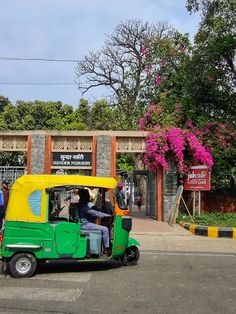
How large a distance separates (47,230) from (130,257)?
1.96m

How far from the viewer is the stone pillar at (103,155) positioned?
1997cm

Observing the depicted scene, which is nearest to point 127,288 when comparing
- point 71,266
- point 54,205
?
point 71,266

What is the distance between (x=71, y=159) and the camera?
20.0 meters

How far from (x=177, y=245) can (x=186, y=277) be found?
450 cm

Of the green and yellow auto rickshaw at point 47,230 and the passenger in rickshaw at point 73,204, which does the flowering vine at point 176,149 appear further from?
the green and yellow auto rickshaw at point 47,230

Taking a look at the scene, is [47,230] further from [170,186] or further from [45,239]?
[170,186]

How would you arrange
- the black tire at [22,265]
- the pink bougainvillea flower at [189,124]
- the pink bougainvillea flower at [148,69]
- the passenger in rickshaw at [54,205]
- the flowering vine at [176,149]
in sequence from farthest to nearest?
the pink bougainvillea flower at [148,69] < the pink bougainvillea flower at [189,124] < the flowering vine at [176,149] < the passenger in rickshaw at [54,205] < the black tire at [22,265]

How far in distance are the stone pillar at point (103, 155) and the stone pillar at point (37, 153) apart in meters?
2.36

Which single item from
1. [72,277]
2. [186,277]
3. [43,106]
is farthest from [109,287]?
[43,106]

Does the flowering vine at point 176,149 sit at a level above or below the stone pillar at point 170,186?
above

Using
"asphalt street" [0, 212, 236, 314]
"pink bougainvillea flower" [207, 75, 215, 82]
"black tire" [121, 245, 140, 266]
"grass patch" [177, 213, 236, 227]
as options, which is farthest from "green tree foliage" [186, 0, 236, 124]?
"black tire" [121, 245, 140, 266]

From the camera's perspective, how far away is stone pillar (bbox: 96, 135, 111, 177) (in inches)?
786

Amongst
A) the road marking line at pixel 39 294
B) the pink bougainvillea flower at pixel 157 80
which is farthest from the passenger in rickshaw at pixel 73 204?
the pink bougainvillea flower at pixel 157 80

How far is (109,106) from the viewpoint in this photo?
121ft
